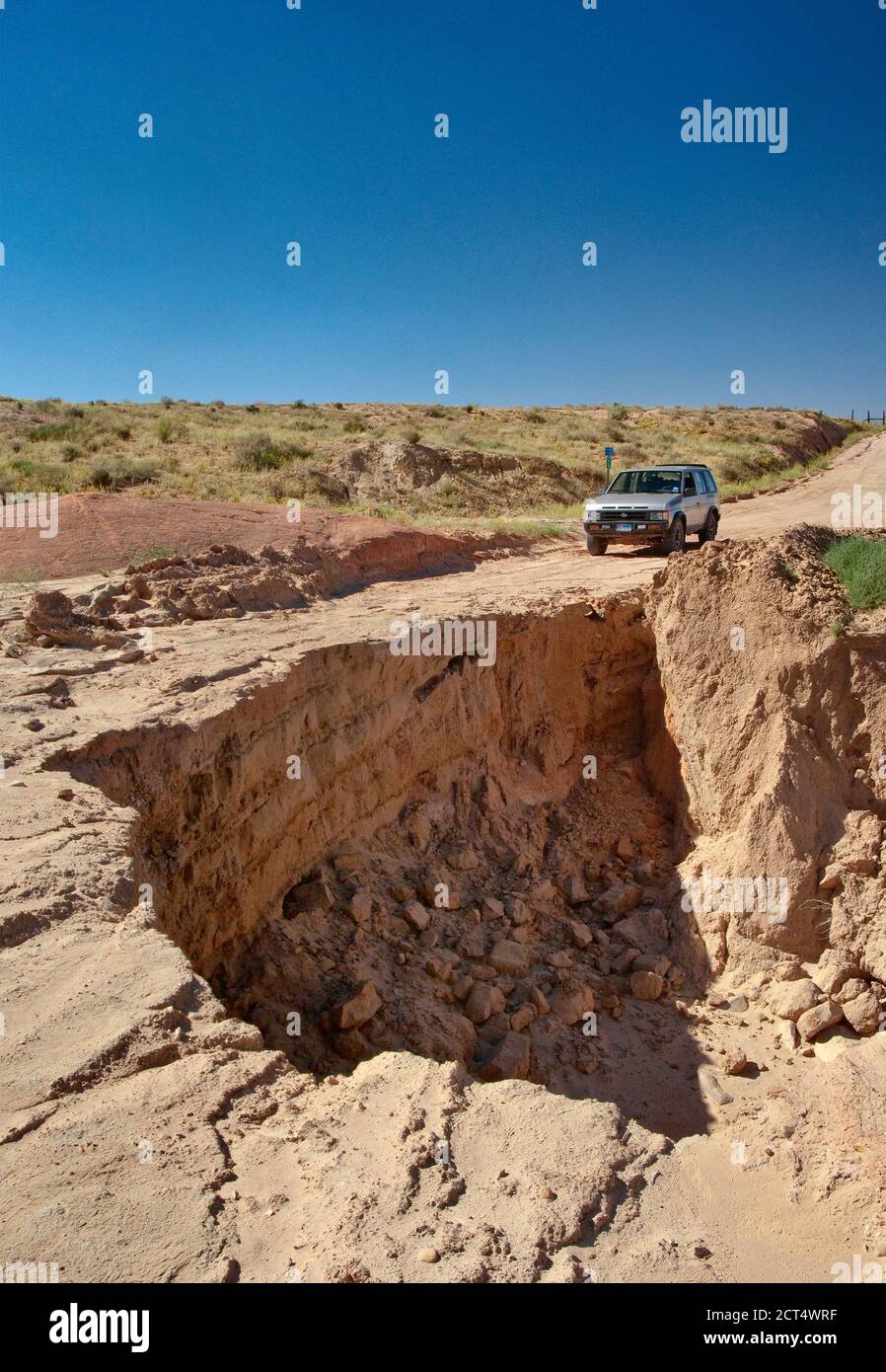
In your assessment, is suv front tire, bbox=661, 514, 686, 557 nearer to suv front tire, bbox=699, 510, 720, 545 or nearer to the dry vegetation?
suv front tire, bbox=699, 510, 720, 545

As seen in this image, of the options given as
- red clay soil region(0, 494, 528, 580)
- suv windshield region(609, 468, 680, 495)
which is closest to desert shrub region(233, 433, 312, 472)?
red clay soil region(0, 494, 528, 580)

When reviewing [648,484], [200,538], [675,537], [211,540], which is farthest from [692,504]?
[200,538]

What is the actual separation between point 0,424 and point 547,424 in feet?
72.7

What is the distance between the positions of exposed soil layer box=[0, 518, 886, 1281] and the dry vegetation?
9181 mm

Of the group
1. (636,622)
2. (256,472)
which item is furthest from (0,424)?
(636,622)

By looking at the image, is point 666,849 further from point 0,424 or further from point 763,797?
point 0,424

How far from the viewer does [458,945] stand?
22.5ft

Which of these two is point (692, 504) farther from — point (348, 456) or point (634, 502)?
point (348, 456)

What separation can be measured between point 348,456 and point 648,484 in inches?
443

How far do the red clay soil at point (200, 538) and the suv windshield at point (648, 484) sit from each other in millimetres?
2406

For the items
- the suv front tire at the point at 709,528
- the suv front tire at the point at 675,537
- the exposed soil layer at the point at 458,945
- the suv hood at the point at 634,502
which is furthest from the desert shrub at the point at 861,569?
the suv front tire at the point at 709,528

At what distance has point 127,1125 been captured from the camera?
300cm

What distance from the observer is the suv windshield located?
14.6 m

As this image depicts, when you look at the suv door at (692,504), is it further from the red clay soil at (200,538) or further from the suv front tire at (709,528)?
the red clay soil at (200,538)
